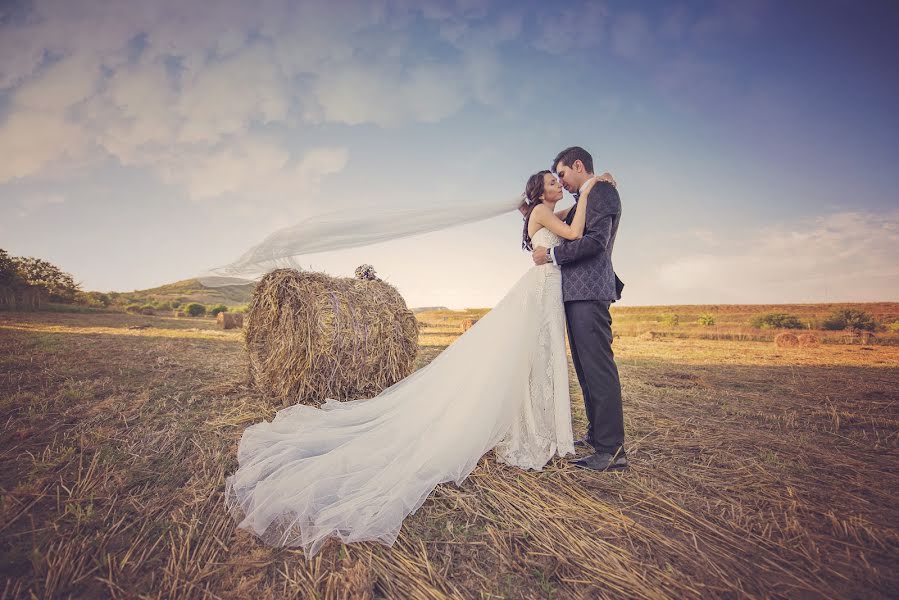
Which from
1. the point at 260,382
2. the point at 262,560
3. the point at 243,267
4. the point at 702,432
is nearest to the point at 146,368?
the point at 260,382

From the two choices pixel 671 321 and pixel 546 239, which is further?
pixel 671 321

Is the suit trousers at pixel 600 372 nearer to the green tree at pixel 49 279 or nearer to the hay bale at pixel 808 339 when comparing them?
the hay bale at pixel 808 339

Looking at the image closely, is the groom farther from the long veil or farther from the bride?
the long veil

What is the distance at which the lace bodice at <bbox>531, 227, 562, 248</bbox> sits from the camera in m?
3.37

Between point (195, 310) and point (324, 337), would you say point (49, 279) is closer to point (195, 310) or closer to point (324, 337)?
point (195, 310)

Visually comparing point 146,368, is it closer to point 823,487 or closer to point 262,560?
point 262,560

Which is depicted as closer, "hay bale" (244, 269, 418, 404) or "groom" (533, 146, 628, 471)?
"groom" (533, 146, 628, 471)

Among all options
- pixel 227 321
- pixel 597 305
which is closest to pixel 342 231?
pixel 597 305

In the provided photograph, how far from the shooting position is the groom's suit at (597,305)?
3.00 meters

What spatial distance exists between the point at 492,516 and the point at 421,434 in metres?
0.96

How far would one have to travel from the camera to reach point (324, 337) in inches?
175

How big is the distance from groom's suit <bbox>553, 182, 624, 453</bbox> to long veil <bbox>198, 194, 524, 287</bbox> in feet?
3.65

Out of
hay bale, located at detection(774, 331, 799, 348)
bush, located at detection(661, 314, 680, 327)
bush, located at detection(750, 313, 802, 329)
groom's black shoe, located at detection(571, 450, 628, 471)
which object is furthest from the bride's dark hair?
bush, located at detection(661, 314, 680, 327)

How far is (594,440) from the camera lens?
3104 mm
